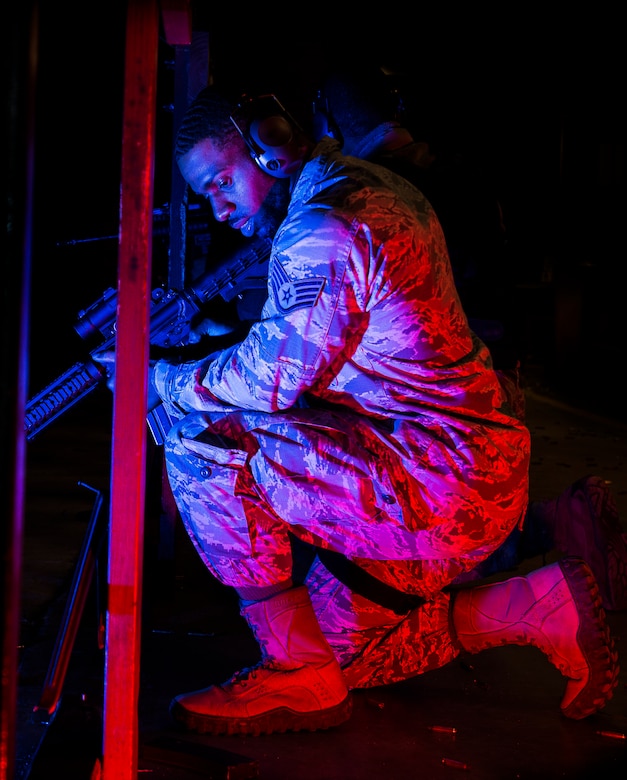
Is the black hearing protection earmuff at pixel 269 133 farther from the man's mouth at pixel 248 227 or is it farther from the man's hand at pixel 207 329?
the man's hand at pixel 207 329

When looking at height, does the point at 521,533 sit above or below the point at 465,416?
below

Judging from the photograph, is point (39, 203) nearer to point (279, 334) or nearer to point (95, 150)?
point (95, 150)

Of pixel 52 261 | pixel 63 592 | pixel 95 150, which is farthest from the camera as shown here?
pixel 52 261

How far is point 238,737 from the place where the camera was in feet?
7.57

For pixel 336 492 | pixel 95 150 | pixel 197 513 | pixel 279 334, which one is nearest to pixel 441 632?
pixel 336 492

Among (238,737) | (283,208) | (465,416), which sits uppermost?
(283,208)

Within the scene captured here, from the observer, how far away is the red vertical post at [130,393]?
1.58 meters

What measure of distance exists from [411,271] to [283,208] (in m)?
0.52

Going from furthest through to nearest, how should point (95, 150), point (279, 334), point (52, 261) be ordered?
1. point (52, 261)
2. point (95, 150)
3. point (279, 334)

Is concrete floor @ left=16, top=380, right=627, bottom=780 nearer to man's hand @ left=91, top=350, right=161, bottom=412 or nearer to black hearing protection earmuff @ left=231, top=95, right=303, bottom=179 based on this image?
man's hand @ left=91, top=350, right=161, bottom=412

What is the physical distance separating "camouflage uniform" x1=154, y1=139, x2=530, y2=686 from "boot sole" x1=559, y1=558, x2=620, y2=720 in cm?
25

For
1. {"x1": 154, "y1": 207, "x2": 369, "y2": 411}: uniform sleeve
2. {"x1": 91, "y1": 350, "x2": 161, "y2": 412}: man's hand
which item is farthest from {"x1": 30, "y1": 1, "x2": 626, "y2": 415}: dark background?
{"x1": 154, "y1": 207, "x2": 369, "y2": 411}: uniform sleeve

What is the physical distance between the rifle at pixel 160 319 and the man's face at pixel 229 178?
326mm

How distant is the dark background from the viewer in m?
3.78
